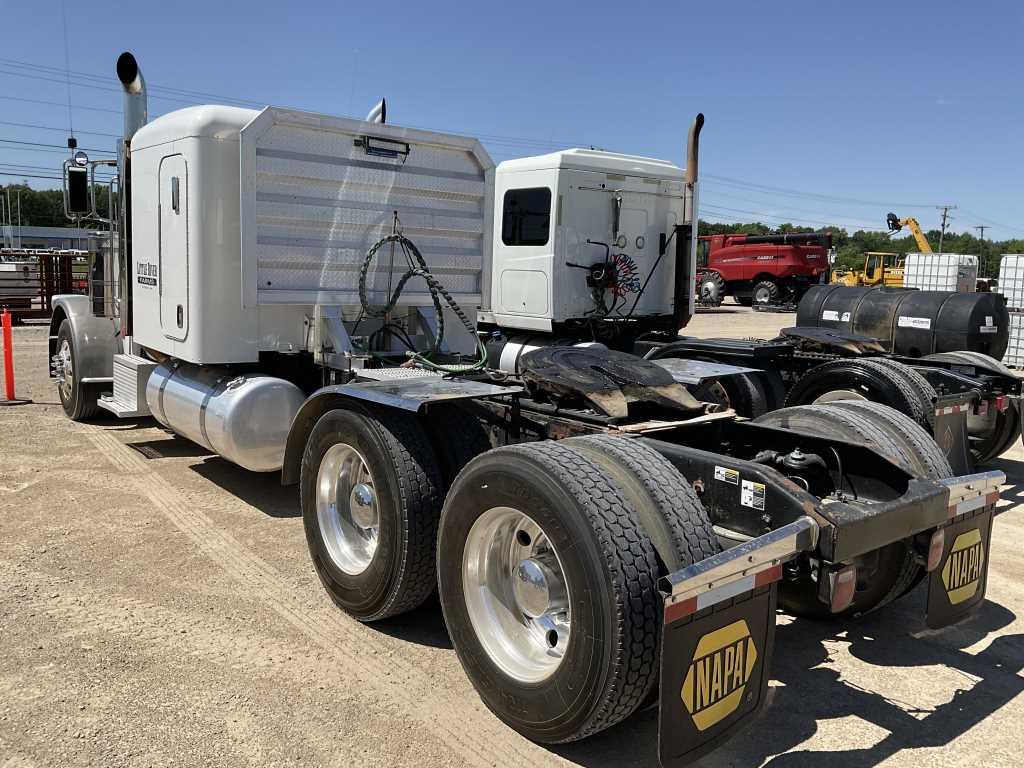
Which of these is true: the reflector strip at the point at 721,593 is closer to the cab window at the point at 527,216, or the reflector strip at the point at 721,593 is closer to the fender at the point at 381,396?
the fender at the point at 381,396

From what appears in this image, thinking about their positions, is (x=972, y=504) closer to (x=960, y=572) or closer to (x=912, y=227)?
(x=960, y=572)

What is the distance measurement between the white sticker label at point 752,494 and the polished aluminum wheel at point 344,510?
203 cm

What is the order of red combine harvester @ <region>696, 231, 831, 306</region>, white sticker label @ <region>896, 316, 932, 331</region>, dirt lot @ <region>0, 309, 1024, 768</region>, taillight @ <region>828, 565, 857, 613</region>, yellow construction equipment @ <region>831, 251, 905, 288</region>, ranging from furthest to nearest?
red combine harvester @ <region>696, 231, 831, 306</region>
yellow construction equipment @ <region>831, 251, 905, 288</region>
white sticker label @ <region>896, 316, 932, 331</region>
dirt lot @ <region>0, 309, 1024, 768</region>
taillight @ <region>828, 565, 857, 613</region>

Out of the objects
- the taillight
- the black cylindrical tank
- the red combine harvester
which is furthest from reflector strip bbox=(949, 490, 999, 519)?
the red combine harvester

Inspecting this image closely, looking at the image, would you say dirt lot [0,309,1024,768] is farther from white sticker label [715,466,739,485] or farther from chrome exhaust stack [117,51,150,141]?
chrome exhaust stack [117,51,150,141]

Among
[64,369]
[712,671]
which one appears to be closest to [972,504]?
[712,671]

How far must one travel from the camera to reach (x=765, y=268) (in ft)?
114

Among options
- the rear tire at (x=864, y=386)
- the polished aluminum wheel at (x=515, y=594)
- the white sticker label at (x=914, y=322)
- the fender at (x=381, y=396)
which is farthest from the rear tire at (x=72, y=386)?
the white sticker label at (x=914, y=322)

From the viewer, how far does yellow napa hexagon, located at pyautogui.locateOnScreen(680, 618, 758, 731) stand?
2.66m

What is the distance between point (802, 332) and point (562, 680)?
18.0 feet

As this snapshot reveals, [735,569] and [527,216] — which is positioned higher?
[527,216]

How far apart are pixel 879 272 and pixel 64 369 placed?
30819mm

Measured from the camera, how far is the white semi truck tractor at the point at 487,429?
2871 millimetres

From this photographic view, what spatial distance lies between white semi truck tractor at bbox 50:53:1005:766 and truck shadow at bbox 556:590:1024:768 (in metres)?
0.26
